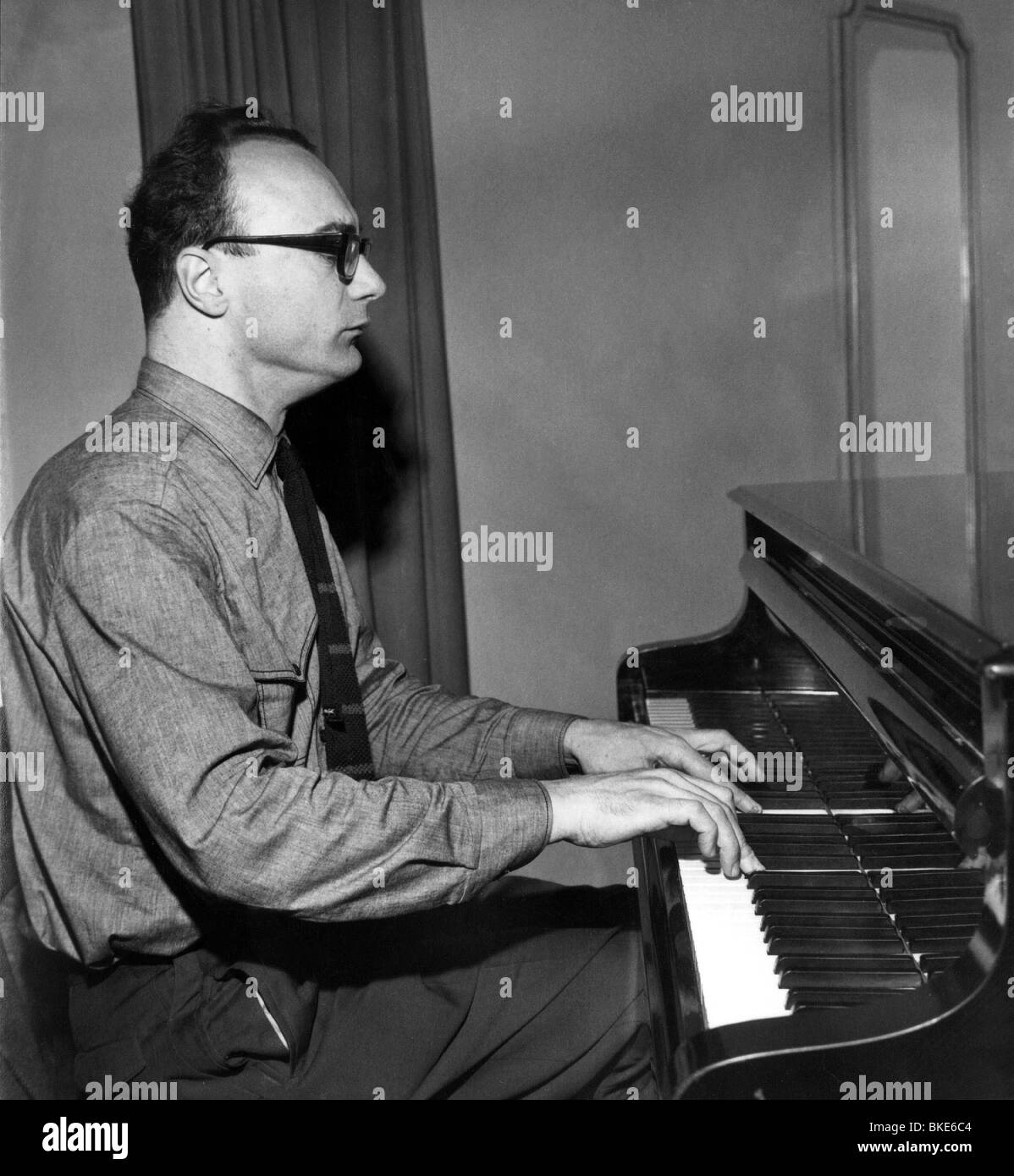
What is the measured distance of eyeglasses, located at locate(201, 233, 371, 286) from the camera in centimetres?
156

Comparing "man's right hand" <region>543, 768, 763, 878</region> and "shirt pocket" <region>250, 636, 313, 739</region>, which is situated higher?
"shirt pocket" <region>250, 636, 313, 739</region>

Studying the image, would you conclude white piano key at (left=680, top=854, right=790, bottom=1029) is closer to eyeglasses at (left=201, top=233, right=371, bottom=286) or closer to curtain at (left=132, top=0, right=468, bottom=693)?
eyeglasses at (left=201, top=233, right=371, bottom=286)

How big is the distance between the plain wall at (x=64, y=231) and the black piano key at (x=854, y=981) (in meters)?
1.82

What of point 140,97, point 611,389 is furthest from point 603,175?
point 140,97

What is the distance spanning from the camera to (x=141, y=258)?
1597 millimetres

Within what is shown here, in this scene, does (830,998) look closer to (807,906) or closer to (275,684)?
(807,906)

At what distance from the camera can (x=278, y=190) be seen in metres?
1.57

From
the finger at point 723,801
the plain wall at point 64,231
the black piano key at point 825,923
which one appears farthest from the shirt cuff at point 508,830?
the plain wall at point 64,231

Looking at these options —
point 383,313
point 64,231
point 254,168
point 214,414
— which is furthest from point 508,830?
point 64,231

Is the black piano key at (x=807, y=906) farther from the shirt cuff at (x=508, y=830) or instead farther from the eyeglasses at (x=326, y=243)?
the eyeglasses at (x=326, y=243)

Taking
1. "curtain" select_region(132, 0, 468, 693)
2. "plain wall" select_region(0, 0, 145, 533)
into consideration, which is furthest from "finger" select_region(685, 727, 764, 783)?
"plain wall" select_region(0, 0, 145, 533)

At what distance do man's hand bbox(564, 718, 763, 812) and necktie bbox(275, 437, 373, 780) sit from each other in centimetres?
29

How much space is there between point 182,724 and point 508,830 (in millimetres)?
341
